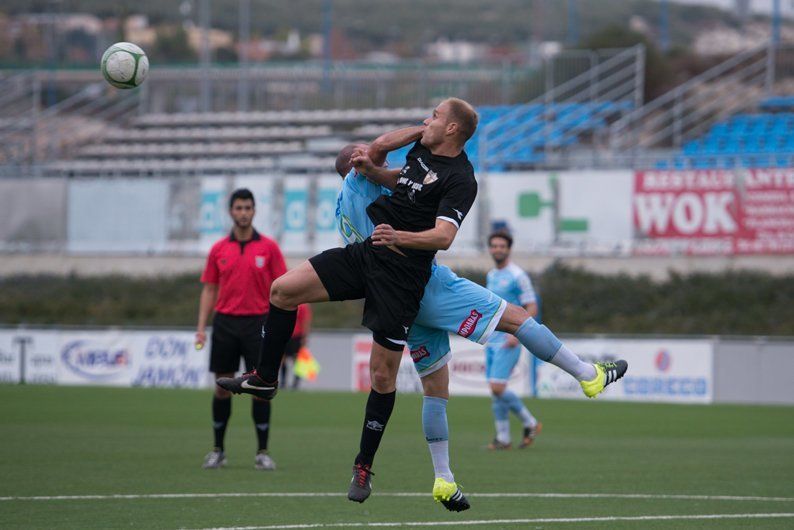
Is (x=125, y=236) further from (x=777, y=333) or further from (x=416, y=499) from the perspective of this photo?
(x=416, y=499)

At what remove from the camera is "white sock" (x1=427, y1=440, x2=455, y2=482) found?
8422mm

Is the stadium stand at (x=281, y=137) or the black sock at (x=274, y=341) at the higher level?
the stadium stand at (x=281, y=137)

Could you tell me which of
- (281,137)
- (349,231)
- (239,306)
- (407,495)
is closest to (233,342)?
(239,306)

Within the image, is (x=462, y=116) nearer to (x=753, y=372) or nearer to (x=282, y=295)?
(x=282, y=295)

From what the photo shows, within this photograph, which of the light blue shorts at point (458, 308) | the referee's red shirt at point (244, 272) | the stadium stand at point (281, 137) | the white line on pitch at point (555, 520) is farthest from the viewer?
the stadium stand at point (281, 137)

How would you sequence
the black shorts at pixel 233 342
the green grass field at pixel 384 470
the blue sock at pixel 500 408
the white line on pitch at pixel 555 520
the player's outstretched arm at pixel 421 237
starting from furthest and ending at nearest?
the blue sock at pixel 500 408
the black shorts at pixel 233 342
the green grass field at pixel 384 470
the white line on pitch at pixel 555 520
the player's outstretched arm at pixel 421 237

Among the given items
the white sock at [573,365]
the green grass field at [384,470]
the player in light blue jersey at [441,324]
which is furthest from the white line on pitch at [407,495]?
the white sock at [573,365]

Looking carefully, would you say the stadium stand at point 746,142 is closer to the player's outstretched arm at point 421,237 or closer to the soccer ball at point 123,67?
the soccer ball at point 123,67

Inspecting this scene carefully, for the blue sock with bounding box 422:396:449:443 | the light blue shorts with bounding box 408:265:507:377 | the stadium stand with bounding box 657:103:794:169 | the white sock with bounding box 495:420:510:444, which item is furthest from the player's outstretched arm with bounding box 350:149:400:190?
the stadium stand with bounding box 657:103:794:169

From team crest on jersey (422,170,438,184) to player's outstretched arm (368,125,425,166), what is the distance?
263mm

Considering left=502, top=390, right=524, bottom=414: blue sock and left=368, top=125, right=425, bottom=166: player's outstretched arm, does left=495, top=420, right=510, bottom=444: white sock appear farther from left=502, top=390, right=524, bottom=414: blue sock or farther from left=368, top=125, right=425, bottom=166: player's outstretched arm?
left=368, top=125, right=425, bottom=166: player's outstretched arm

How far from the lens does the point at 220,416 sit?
39.6 ft

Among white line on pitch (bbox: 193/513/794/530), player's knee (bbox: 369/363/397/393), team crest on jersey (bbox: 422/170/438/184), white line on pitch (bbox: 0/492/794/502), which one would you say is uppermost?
team crest on jersey (bbox: 422/170/438/184)

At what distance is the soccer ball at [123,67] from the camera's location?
31.5ft
